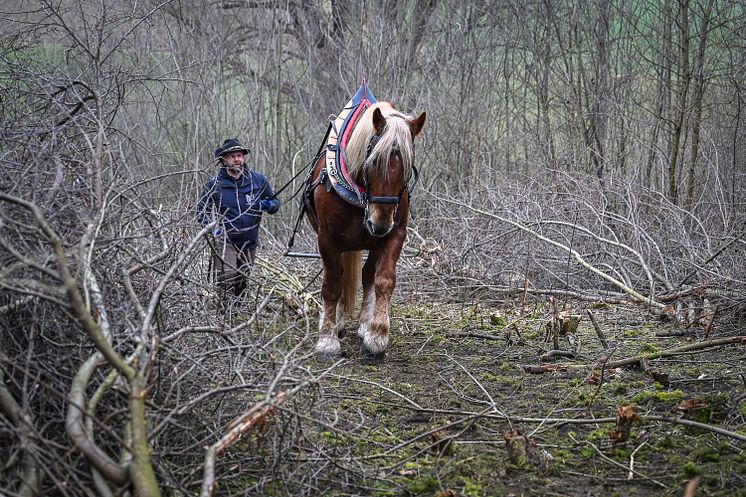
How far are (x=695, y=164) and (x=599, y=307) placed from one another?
3.63 metres

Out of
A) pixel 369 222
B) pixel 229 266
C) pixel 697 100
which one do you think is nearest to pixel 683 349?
pixel 369 222

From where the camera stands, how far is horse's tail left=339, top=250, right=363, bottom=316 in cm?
645

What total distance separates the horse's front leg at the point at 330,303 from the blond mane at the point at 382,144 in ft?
2.42

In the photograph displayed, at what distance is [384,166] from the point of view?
5211 millimetres

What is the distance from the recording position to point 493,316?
6.56 meters

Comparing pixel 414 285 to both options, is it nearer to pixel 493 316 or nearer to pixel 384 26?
pixel 493 316

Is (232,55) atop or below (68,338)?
atop

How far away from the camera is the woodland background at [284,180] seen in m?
2.85

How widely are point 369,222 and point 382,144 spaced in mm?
549

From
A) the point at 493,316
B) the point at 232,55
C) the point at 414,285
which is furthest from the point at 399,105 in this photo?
the point at 493,316

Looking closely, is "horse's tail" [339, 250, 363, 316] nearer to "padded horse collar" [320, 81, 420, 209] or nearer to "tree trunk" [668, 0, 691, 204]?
"padded horse collar" [320, 81, 420, 209]

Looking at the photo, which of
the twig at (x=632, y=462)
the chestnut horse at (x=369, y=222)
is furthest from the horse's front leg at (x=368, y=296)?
the twig at (x=632, y=462)

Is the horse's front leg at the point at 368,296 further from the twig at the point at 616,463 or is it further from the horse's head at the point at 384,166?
the twig at the point at 616,463

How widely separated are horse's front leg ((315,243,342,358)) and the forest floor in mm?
173
